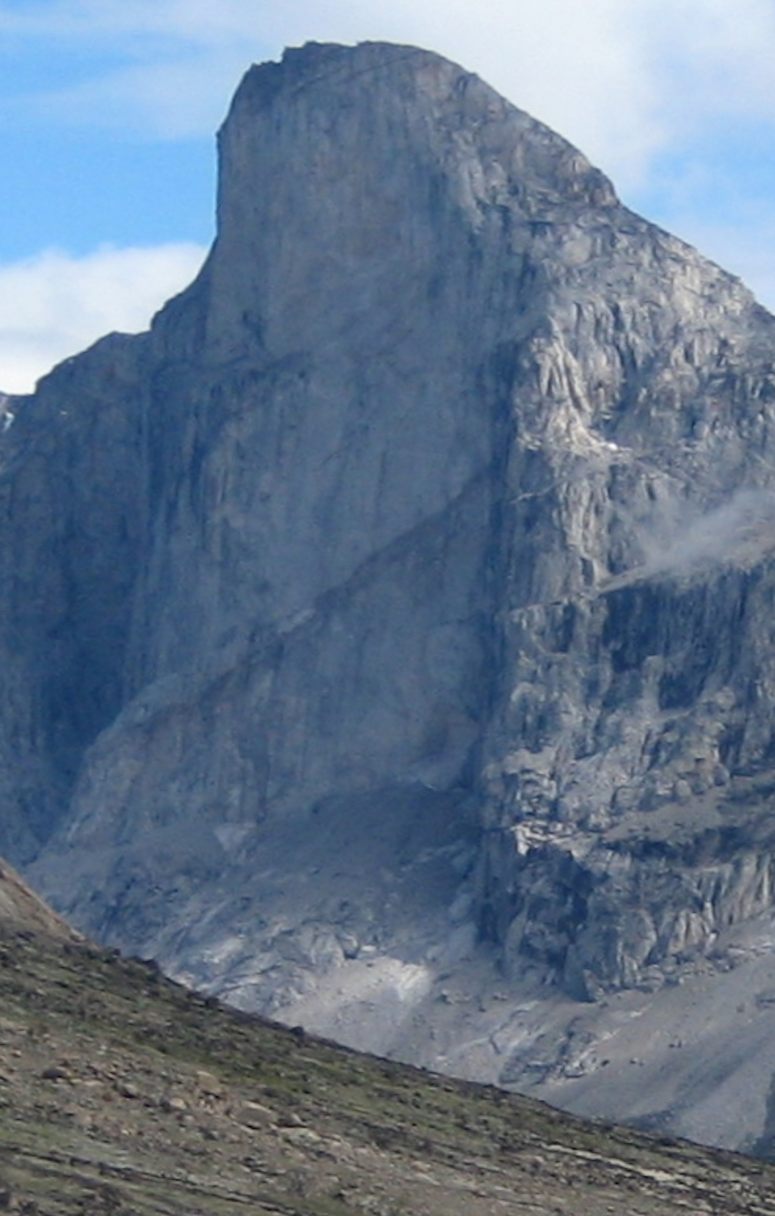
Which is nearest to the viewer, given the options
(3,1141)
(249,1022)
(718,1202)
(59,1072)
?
(3,1141)

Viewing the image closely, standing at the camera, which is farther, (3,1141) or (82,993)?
(82,993)

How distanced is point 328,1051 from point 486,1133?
5.24 metres

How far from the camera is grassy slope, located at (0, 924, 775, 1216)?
229ft

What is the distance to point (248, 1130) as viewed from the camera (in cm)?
7400

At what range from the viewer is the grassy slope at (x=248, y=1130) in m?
69.9

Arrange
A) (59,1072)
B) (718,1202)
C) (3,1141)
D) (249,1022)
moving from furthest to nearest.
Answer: (249,1022) < (718,1202) < (59,1072) < (3,1141)

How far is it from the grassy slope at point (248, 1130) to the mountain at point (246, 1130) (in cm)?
6

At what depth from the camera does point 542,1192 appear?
77000 millimetres

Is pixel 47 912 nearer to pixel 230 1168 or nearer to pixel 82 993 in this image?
pixel 82 993

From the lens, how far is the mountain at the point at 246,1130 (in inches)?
2751

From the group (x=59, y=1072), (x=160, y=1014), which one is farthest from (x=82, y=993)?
(x=59, y=1072)

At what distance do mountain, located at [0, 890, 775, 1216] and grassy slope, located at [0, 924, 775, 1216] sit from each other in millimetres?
64

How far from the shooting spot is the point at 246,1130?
73.9m

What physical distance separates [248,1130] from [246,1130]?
7cm
